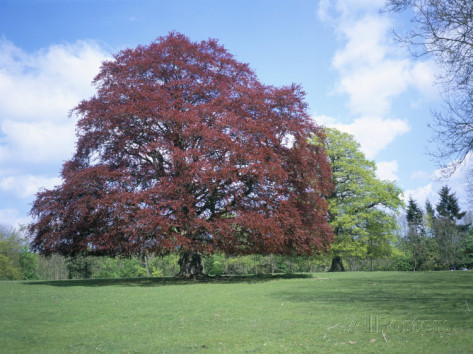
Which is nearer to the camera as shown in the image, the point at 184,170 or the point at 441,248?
the point at 184,170

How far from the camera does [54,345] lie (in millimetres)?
5691

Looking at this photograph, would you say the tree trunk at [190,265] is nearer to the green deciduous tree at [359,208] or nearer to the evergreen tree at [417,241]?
the green deciduous tree at [359,208]

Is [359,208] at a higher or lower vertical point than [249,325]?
higher

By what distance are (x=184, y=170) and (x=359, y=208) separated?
1947cm

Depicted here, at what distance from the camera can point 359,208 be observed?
3181 centimetres

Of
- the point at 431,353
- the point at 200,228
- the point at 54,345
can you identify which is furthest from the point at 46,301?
the point at 431,353

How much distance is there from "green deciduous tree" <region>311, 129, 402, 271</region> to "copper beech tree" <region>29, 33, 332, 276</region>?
32.2 feet

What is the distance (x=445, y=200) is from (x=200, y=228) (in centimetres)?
5133

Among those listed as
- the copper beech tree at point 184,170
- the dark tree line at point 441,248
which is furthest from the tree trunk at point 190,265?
the dark tree line at point 441,248

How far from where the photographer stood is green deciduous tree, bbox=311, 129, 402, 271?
1208 inches

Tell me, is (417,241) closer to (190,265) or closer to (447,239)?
(447,239)
